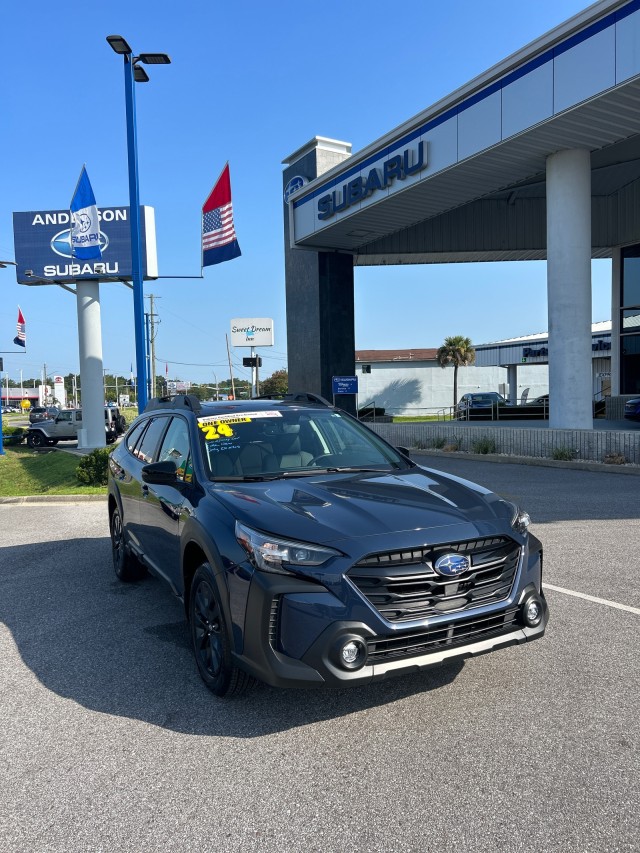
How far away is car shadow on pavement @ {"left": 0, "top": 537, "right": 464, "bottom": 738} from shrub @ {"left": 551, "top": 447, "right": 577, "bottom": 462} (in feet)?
35.5

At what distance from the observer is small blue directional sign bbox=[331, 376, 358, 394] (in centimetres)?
2492

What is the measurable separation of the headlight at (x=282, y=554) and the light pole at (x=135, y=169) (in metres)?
10.5

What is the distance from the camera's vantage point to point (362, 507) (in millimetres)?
3701

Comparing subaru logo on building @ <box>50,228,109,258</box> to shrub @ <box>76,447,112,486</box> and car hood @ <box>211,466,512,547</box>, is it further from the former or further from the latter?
car hood @ <box>211,466,512,547</box>

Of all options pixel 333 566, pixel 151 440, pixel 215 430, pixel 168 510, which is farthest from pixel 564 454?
pixel 333 566

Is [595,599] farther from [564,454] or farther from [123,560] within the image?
[564,454]

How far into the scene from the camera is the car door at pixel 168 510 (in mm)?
4496

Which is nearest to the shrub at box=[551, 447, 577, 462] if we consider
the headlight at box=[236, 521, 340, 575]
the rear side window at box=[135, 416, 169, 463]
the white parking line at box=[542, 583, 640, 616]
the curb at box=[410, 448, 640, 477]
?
the curb at box=[410, 448, 640, 477]

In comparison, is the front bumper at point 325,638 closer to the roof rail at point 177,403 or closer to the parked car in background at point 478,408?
the roof rail at point 177,403

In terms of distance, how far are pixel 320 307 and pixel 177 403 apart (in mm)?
22993

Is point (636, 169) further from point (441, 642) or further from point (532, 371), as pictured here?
point (532, 371)

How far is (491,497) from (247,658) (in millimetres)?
1691

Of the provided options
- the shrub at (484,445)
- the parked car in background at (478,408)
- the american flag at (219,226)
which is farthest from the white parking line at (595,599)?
the parked car in background at (478,408)

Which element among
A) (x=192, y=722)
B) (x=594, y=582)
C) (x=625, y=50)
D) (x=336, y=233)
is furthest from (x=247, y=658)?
(x=336, y=233)
